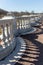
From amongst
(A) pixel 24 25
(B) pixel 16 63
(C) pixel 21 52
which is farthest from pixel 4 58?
(A) pixel 24 25

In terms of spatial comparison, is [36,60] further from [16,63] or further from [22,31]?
[22,31]

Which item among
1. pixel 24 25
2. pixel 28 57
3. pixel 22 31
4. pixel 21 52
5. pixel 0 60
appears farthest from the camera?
pixel 24 25

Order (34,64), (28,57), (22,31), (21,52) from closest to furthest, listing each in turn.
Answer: (34,64) → (28,57) → (21,52) → (22,31)

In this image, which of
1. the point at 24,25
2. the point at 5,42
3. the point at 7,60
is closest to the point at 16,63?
the point at 7,60

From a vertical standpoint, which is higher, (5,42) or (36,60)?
(5,42)

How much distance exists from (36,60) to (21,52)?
120 cm

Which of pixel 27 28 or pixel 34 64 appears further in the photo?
pixel 27 28

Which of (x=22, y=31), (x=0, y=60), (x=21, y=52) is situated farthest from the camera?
(x=22, y=31)

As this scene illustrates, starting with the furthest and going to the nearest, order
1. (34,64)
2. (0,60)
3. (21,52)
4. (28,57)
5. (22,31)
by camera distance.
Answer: (22,31), (21,52), (28,57), (0,60), (34,64)

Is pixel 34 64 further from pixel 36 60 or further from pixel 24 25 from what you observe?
pixel 24 25

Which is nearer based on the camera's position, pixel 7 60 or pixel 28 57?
pixel 7 60

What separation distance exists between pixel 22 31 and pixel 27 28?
119 cm

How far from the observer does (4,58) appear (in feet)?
18.8

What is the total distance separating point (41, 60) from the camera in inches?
218
